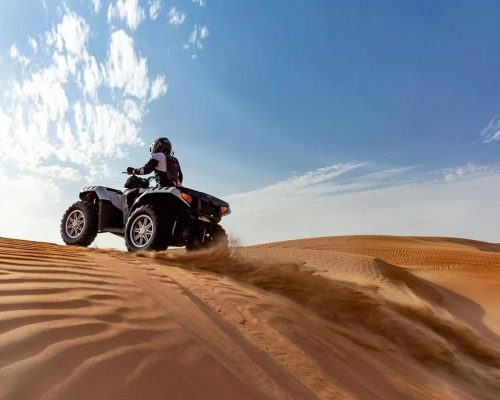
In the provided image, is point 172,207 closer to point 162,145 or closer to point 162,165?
point 162,165

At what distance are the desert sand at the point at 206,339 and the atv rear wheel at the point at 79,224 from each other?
8.33 ft

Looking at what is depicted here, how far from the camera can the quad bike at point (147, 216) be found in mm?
6566

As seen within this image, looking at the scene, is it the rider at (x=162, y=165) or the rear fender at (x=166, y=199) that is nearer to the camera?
the rear fender at (x=166, y=199)

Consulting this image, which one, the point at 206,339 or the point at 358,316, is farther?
the point at 358,316

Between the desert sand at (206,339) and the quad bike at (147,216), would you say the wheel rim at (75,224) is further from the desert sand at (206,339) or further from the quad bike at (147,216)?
the desert sand at (206,339)

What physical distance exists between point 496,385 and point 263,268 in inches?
119

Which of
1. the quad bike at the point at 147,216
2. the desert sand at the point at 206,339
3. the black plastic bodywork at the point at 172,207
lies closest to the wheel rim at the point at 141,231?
the quad bike at the point at 147,216

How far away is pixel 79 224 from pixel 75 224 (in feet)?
0.35

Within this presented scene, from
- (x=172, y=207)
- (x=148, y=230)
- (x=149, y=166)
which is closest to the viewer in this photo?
(x=148, y=230)

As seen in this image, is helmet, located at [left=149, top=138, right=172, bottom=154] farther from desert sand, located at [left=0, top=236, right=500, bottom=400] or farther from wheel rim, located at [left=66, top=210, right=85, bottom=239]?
desert sand, located at [left=0, top=236, right=500, bottom=400]

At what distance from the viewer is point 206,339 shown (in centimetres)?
251

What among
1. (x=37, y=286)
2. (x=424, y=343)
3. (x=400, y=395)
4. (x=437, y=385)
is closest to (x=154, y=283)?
(x=37, y=286)

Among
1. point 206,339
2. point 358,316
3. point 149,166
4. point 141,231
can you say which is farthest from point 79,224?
point 206,339

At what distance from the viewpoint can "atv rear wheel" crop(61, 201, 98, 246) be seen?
25.6ft
